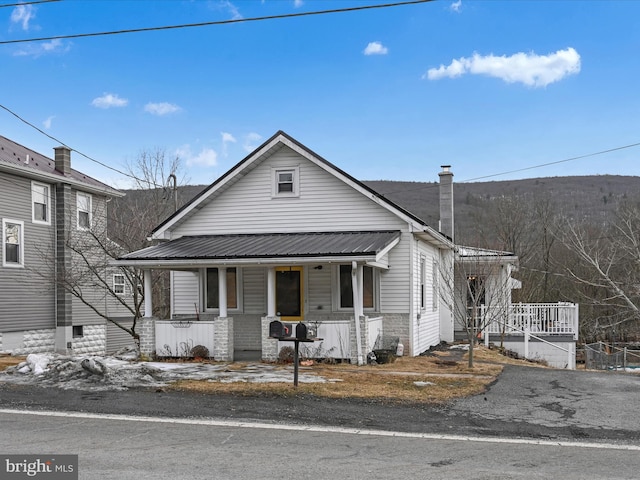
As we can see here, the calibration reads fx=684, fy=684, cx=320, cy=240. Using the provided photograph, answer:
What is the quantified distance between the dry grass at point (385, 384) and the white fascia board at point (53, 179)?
1456 cm

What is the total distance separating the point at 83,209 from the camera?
28.8 m

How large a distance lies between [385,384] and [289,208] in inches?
299

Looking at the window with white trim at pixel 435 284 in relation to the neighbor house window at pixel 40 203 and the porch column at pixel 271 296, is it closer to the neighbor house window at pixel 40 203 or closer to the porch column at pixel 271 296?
the porch column at pixel 271 296

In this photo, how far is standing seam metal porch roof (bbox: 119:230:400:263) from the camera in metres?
16.2

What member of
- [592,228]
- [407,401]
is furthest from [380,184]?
[407,401]

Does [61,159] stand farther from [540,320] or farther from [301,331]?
[540,320]

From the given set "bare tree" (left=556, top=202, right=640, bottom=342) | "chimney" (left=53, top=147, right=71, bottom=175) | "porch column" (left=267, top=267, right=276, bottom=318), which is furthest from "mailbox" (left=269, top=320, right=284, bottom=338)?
"bare tree" (left=556, top=202, right=640, bottom=342)

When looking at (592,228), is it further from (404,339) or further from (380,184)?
(404,339)

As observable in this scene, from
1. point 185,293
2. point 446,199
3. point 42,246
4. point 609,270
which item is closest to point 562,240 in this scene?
point 609,270

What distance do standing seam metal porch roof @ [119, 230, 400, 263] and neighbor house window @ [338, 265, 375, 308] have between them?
0.98 m

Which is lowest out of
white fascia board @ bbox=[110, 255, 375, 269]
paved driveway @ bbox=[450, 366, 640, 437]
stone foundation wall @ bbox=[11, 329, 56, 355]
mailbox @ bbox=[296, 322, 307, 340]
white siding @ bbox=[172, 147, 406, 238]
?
stone foundation wall @ bbox=[11, 329, 56, 355]

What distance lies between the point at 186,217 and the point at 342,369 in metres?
7.34

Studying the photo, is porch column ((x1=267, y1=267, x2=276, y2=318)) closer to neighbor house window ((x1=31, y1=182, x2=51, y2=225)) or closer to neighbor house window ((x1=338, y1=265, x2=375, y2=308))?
neighbor house window ((x1=338, y1=265, x2=375, y2=308))

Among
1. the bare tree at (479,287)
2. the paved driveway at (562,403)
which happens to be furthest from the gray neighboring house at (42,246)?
the paved driveway at (562,403)
